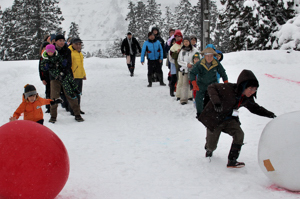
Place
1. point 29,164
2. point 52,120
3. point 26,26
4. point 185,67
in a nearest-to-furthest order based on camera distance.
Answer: point 29,164, point 52,120, point 185,67, point 26,26

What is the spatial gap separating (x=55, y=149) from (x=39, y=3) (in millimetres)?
40647

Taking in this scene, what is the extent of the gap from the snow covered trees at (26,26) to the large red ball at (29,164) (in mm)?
38738

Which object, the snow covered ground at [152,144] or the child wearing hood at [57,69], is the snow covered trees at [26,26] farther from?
the child wearing hood at [57,69]

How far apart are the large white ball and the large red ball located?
258 cm

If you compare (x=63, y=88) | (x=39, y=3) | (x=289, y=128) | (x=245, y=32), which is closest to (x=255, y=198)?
(x=289, y=128)

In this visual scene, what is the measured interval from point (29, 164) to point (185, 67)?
6762 millimetres

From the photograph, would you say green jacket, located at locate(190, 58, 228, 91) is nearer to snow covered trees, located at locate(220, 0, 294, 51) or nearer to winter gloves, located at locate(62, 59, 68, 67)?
winter gloves, located at locate(62, 59, 68, 67)

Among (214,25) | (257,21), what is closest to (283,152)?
(257,21)

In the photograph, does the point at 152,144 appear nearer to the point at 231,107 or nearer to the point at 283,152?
the point at 231,107

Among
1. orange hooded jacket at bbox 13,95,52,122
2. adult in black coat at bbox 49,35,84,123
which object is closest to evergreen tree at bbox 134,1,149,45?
adult in black coat at bbox 49,35,84,123

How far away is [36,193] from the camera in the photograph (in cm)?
336

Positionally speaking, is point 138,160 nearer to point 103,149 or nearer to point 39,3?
point 103,149

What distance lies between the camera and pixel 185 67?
941 cm

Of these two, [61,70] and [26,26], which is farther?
[26,26]
